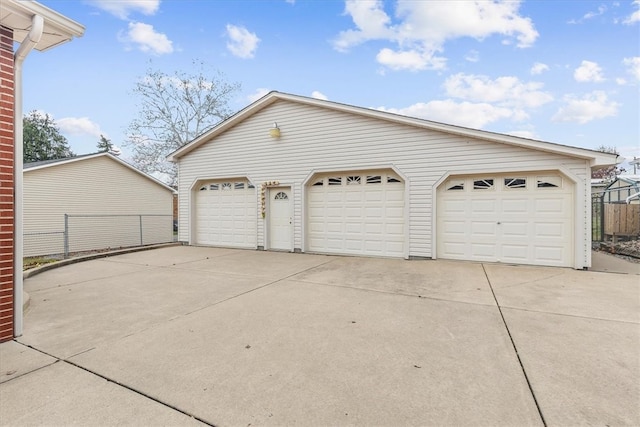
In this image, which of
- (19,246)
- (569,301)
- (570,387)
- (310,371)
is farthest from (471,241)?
(19,246)

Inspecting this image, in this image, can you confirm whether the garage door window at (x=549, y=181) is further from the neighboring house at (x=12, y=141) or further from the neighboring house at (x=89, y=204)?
the neighboring house at (x=89, y=204)

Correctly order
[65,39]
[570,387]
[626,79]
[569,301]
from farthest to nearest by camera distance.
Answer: [626,79]
[569,301]
[65,39]
[570,387]

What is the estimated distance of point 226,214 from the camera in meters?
10.5

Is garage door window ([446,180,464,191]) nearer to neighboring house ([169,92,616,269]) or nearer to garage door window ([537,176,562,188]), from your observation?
neighboring house ([169,92,616,269])

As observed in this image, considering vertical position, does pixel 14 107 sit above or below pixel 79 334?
above

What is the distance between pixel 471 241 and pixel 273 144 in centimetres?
625

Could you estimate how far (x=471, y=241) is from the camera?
7.39m

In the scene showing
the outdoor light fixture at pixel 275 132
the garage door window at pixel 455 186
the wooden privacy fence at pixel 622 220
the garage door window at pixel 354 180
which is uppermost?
the outdoor light fixture at pixel 275 132

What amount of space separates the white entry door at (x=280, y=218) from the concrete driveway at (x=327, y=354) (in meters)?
4.18

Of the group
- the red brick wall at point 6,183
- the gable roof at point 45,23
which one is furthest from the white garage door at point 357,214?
the red brick wall at point 6,183

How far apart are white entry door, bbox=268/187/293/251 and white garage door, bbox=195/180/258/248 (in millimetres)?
630

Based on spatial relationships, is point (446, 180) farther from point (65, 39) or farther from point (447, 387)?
point (65, 39)

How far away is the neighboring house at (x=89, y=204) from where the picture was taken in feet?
39.9

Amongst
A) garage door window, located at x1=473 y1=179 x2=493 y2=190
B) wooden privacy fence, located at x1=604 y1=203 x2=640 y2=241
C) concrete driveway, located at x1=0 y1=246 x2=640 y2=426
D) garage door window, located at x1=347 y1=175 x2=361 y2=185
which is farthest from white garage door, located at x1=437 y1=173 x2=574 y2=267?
wooden privacy fence, located at x1=604 y1=203 x2=640 y2=241
